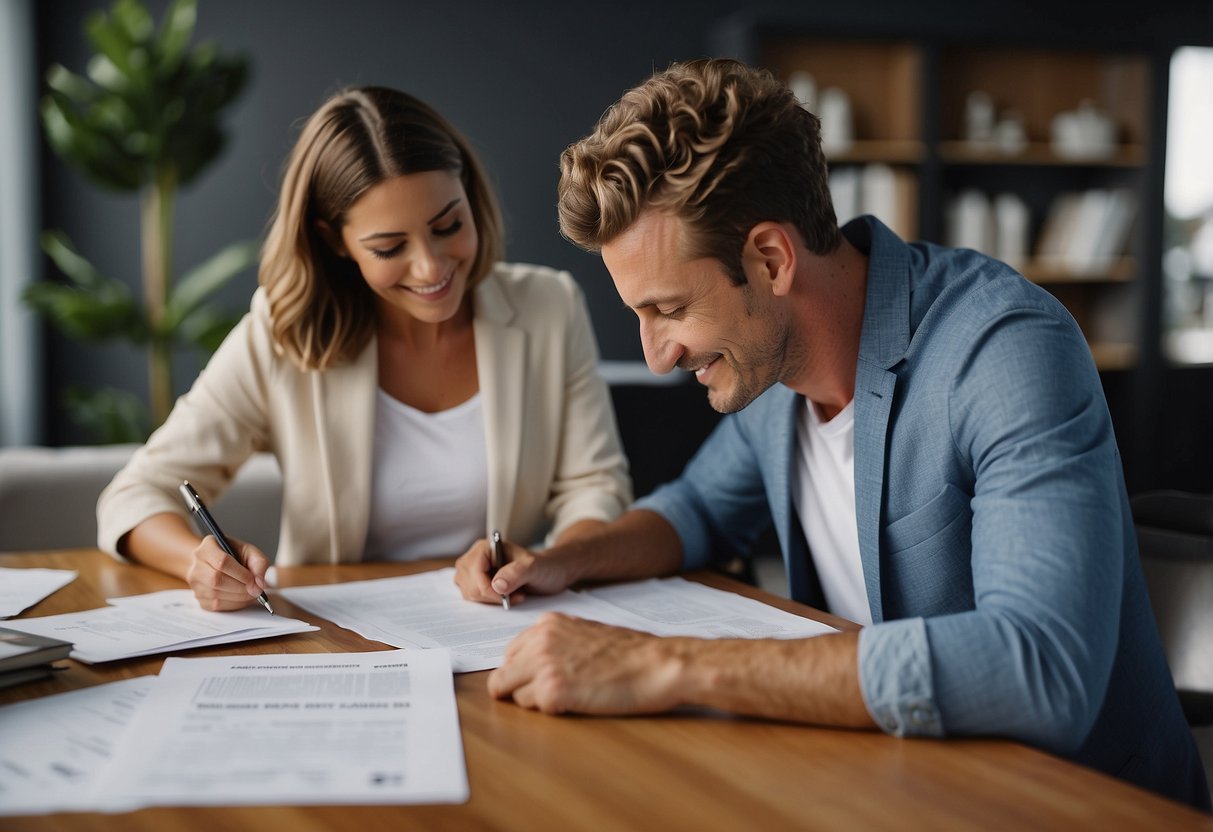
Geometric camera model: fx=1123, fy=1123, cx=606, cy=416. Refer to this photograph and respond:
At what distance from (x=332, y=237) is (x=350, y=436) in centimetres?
33

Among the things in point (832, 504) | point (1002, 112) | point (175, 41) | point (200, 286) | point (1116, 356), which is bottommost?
point (1116, 356)

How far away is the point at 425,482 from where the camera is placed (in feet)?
6.12

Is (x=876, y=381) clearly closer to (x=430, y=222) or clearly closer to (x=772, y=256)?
(x=772, y=256)

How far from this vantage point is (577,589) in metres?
1.50

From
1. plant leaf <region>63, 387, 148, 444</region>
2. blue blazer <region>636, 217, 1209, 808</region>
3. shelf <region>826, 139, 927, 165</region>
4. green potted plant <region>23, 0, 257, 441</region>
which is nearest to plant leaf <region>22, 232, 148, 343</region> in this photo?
green potted plant <region>23, 0, 257, 441</region>

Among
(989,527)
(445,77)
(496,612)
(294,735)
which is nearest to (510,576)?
(496,612)

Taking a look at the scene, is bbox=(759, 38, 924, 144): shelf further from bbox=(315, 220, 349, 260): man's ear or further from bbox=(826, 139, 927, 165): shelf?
bbox=(315, 220, 349, 260): man's ear

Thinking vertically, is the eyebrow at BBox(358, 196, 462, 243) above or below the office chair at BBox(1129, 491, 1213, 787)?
above

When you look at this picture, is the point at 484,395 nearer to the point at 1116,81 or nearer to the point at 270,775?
the point at 270,775

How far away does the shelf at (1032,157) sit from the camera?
16.1ft

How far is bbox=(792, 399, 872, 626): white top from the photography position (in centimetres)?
148

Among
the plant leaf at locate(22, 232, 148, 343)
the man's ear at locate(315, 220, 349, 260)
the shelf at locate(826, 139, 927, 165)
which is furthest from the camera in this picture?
the shelf at locate(826, 139, 927, 165)

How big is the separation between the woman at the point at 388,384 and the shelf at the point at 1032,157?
3.46 meters

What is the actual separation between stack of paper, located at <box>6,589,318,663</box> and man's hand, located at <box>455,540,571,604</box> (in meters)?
0.22
